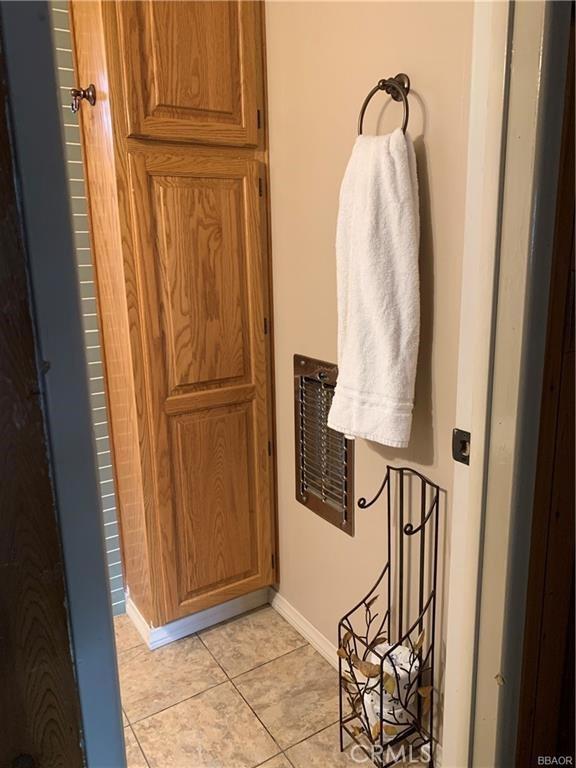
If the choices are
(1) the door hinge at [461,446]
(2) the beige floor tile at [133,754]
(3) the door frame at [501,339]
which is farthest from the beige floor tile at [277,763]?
(1) the door hinge at [461,446]

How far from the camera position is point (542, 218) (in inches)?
33.6

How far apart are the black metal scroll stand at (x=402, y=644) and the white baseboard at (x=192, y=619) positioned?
67 cm

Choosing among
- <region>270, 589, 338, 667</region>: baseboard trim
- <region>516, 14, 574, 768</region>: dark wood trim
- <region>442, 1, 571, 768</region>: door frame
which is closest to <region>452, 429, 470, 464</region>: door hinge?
<region>442, 1, 571, 768</region>: door frame

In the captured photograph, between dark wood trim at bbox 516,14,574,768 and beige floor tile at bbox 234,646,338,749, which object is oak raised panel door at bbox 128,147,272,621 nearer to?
beige floor tile at bbox 234,646,338,749

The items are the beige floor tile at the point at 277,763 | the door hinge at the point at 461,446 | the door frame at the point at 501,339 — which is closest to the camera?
the door frame at the point at 501,339

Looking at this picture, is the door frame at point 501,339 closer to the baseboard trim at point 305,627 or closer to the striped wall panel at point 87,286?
the baseboard trim at point 305,627

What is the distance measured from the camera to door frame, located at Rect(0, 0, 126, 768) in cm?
41

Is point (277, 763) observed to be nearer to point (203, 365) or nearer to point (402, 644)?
point (402, 644)

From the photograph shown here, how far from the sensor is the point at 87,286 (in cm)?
201

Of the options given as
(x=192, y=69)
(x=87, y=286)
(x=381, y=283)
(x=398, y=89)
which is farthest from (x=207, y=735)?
(x=192, y=69)

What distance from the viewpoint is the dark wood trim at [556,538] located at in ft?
2.85

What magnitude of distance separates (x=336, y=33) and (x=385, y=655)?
165 cm

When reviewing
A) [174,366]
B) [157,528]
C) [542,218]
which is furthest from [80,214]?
[542,218]

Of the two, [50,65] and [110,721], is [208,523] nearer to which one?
[110,721]
